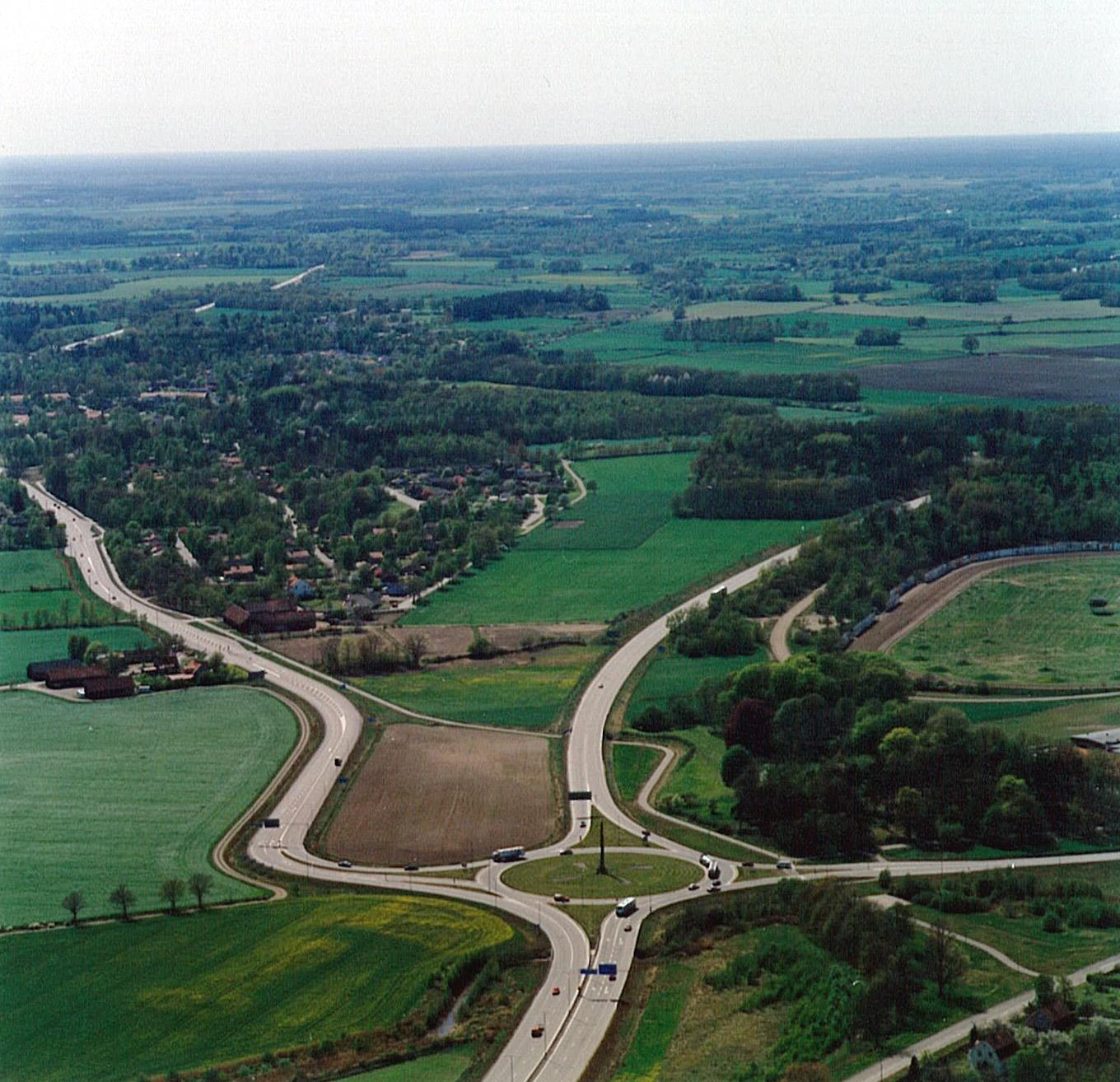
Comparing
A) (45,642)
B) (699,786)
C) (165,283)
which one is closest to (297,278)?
(165,283)

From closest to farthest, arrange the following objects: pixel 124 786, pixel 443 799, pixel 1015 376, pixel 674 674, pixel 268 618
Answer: pixel 443 799 < pixel 124 786 < pixel 674 674 < pixel 268 618 < pixel 1015 376

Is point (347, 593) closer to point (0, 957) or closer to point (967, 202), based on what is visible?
point (0, 957)

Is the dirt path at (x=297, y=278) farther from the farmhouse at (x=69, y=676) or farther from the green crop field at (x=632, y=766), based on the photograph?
the green crop field at (x=632, y=766)

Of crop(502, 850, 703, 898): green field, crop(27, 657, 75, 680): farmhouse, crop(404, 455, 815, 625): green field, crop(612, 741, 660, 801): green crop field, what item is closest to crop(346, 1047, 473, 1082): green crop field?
crop(502, 850, 703, 898): green field

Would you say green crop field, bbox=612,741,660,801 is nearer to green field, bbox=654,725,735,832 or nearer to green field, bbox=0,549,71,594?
green field, bbox=654,725,735,832

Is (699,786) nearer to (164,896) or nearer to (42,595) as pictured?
(164,896)

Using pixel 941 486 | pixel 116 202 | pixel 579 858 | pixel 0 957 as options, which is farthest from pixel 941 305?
pixel 116 202
